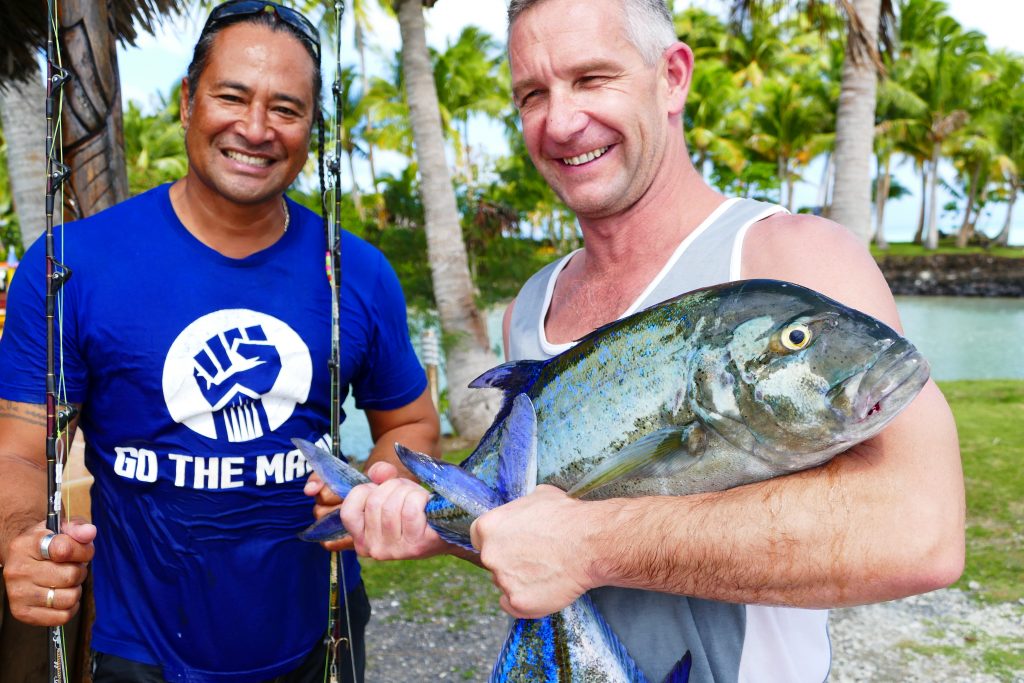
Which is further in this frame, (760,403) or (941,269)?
(941,269)

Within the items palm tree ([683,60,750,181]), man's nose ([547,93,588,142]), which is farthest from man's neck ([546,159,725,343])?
palm tree ([683,60,750,181])

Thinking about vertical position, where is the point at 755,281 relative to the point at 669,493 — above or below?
above

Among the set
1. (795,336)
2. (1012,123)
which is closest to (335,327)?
(795,336)

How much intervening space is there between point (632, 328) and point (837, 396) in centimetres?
39

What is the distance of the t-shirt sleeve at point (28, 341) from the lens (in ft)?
7.94

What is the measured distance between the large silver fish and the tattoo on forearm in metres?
1.50

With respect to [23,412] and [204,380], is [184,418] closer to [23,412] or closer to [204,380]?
[204,380]

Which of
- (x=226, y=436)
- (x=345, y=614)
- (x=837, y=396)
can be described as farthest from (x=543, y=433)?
(x=345, y=614)

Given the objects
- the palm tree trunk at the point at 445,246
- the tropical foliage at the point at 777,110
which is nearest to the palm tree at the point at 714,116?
the tropical foliage at the point at 777,110

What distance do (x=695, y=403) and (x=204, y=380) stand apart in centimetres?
174

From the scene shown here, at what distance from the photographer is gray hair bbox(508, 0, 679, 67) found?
1.78 meters

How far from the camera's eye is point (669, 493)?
1.38m

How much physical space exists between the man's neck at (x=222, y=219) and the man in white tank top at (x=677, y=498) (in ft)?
3.18

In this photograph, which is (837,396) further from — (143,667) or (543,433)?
(143,667)
